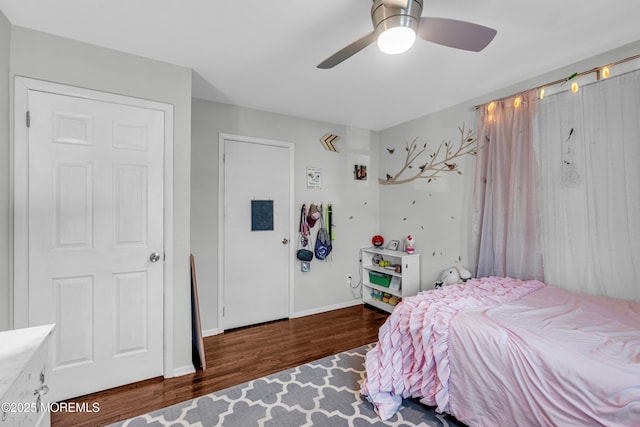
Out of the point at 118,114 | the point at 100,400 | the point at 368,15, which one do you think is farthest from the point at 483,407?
the point at 118,114

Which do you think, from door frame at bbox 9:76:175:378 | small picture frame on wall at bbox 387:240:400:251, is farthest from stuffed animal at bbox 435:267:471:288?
door frame at bbox 9:76:175:378

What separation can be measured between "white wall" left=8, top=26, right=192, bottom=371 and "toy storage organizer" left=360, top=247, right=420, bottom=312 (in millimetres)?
2292

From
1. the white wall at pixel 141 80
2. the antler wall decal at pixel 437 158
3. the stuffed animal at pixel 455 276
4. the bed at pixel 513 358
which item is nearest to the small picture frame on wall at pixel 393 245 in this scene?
the antler wall decal at pixel 437 158

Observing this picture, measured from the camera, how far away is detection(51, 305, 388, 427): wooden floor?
1.94 metres

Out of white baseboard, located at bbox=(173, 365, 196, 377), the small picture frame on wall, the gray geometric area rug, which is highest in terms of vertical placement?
the small picture frame on wall

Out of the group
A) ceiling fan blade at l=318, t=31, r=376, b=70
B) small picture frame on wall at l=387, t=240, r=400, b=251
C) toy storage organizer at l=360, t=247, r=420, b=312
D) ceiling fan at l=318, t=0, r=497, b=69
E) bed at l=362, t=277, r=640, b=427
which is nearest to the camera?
bed at l=362, t=277, r=640, b=427

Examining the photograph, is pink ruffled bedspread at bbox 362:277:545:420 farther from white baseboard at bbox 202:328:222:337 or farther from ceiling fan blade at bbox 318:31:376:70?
white baseboard at bbox 202:328:222:337

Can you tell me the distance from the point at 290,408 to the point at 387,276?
216 cm

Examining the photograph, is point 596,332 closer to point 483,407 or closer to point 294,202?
point 483,407

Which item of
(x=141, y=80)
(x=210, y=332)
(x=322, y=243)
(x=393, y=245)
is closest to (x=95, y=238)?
(x=141, y=80)

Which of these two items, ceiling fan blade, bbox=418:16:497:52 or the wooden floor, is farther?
the wooden floor

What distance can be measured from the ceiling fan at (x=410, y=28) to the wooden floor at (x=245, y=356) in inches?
95.9

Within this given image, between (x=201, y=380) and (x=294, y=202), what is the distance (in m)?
2.03

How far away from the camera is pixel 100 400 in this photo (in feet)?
6.58
